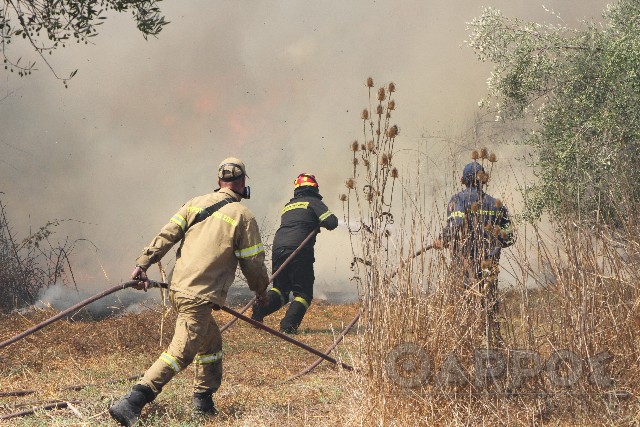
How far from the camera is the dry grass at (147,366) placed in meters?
5.48

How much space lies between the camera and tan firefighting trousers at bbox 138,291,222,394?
536cm

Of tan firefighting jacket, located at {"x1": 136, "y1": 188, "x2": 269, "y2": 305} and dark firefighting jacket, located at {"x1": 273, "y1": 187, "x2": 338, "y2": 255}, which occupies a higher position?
dark firefighting jacket, located at {"x1": 273, "y1": 187, "x2": 338, "y2": 255}

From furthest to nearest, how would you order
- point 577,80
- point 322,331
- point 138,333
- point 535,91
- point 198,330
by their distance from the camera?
point 535,91, point 577,80, point 322,331, point 138,333, point 198,330

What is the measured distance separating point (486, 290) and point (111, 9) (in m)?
7.64

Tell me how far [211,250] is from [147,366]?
2.99m

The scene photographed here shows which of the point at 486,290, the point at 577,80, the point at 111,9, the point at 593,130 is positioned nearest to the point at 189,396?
the point at 486,290

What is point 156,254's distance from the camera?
5.67 metres

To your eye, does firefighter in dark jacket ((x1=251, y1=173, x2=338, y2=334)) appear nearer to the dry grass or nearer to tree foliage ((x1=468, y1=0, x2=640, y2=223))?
the dry grass

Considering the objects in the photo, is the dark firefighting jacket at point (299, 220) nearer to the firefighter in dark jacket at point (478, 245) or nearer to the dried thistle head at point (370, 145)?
the firefighter in dark jacket at point (478, 245)

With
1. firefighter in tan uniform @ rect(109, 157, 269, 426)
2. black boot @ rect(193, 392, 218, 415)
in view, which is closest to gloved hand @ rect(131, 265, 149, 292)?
firefighter in tan uniform @ rect(109, 157, 269, 426)

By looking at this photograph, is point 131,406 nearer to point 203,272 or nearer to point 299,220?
point 203,272

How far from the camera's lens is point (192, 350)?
547 cm

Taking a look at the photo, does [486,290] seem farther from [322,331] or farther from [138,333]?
[322,331]

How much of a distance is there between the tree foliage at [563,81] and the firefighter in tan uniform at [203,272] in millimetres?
6723
